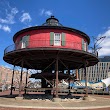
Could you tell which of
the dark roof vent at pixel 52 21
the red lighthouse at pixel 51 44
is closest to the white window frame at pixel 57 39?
the red lighthouse at pixel 51 44

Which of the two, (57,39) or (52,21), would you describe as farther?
(52,21)

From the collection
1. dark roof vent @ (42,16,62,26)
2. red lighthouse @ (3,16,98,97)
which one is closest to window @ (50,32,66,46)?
red lighthouse @ (3,16,98,97)

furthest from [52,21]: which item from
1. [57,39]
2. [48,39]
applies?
[48,39]

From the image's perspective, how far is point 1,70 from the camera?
346 ft

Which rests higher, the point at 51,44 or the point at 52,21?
the point at 52,21

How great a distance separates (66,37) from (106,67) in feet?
477

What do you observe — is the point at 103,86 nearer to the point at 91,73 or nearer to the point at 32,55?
the point at 32,55

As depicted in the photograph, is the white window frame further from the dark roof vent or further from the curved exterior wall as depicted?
the dark roof vent

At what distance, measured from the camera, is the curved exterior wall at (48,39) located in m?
21.7

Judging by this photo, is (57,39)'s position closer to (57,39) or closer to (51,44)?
(57,39)

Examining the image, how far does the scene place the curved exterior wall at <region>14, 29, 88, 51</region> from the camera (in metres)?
21.7

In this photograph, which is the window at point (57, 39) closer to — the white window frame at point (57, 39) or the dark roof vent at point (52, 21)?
the white window frame at point (57, 39)

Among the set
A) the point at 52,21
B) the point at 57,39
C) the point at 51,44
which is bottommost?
the point at 51,44

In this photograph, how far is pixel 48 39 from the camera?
21906 mm
